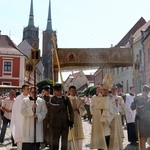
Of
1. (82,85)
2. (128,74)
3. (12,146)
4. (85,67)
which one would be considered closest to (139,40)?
(128,74)

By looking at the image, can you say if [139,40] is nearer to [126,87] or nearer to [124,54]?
[126,87]

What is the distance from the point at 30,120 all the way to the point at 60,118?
2.35 ft

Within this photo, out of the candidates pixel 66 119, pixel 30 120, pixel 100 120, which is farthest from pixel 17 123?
pixel 100 120

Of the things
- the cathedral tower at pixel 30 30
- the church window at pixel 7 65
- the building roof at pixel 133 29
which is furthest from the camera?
the cathedral tower at pixel 30 30

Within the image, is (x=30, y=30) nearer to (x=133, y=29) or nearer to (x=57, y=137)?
(x=133, y=29)

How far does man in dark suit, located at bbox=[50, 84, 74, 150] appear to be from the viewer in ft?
25.6

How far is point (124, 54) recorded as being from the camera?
12.8m

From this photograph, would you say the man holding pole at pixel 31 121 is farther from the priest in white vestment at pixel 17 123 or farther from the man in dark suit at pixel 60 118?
the priest in white vestment at pixel 17 123

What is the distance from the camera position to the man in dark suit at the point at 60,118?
25.6 feet

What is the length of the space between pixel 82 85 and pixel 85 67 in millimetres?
90734

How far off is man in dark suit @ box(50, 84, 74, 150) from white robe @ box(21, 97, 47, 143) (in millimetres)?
256

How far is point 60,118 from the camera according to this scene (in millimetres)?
7805

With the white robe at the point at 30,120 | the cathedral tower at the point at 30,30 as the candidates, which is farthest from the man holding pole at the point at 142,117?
the cathedral tower at the point at 30,30

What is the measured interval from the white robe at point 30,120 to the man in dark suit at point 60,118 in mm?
256
